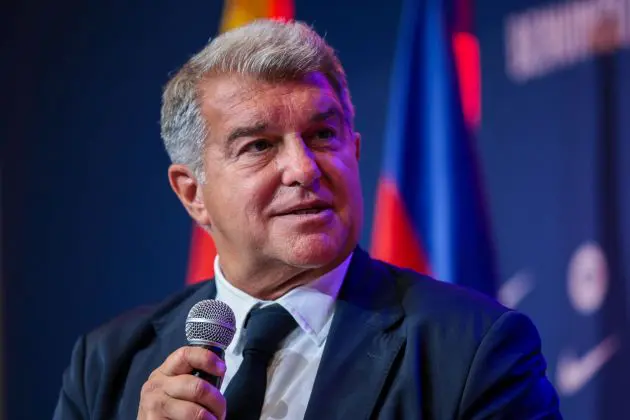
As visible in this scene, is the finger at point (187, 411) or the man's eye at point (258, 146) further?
the man's eye at point (258, 146)

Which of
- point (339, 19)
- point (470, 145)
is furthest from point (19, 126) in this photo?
point (470, 145)

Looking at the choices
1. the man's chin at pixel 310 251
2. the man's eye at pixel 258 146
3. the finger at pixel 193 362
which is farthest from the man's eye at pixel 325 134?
the finger at pixel 193 362

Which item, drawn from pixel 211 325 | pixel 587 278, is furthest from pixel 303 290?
pixel 587 278

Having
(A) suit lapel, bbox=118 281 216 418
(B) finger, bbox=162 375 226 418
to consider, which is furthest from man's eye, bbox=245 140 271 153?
(B) finger, bbox=162 375 226 418

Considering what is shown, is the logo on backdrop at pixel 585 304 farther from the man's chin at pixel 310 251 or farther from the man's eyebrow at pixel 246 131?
the man's eyebrow at pixel 246 131

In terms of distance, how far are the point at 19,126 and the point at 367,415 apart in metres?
2.68

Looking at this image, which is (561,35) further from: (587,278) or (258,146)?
(258,146)

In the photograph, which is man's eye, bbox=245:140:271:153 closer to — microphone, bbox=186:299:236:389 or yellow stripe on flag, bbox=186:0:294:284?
microphone, bbox=186:299:236:389

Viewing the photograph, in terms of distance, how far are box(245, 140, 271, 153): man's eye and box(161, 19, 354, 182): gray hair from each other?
0.13 meters

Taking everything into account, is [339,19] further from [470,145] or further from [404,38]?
[470,145]

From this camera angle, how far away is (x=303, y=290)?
1.88m

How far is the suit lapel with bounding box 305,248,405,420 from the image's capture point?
1691mm

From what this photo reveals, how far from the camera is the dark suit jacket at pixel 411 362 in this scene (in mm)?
1643

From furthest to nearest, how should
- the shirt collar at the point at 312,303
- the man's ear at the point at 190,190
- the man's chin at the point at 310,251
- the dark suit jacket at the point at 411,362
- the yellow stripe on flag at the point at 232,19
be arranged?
the yellow stripe on flag at the point at 232,19
the man's ear at the point at 190,190
the shirt collar at the point at 312,303
the man's chin at the point at 310,251
the dark suit jacket at the point at 411,362
